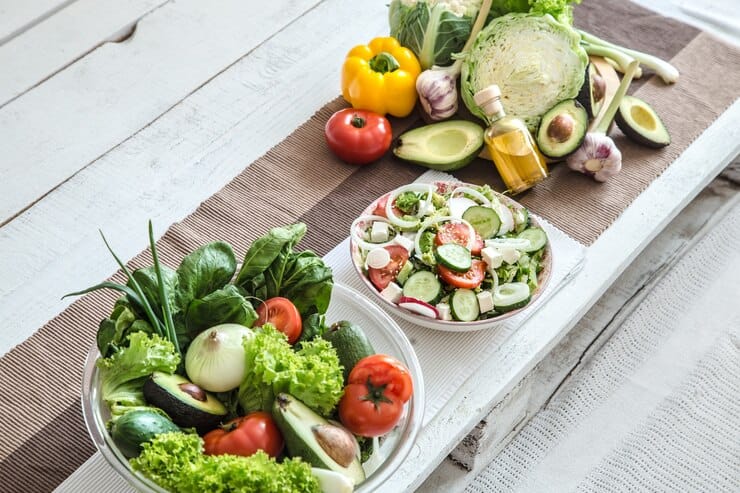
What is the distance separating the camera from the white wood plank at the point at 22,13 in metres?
2.23

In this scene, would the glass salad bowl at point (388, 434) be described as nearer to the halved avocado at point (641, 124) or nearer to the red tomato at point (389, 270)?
the red tomato at point (389, 270)

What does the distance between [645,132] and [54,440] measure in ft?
4.52

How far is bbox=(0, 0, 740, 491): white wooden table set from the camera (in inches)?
64.3

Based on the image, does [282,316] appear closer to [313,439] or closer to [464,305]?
[313,439]

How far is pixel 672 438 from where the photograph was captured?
1.88 meters

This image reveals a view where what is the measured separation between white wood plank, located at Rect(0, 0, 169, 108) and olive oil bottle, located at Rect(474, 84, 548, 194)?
3.23 ft

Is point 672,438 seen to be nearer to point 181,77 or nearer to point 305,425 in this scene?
point 305,425

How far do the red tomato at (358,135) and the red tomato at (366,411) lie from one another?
0.78 m

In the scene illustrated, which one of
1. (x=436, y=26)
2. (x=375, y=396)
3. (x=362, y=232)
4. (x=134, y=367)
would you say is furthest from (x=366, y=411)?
(x=436, y=26)

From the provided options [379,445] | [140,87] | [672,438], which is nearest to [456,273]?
[379,445]

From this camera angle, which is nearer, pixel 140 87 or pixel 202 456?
pixel 202 456

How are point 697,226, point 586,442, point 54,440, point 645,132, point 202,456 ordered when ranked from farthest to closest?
point 697,226 → point 645,132 → point 586,442 → point 54,440 → point 202,456

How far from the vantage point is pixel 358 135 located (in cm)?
187

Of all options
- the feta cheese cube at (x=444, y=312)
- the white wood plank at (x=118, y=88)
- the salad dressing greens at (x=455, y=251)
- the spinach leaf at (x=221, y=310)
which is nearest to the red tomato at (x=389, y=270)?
the salad dressing greens at (x=455, y=251)
